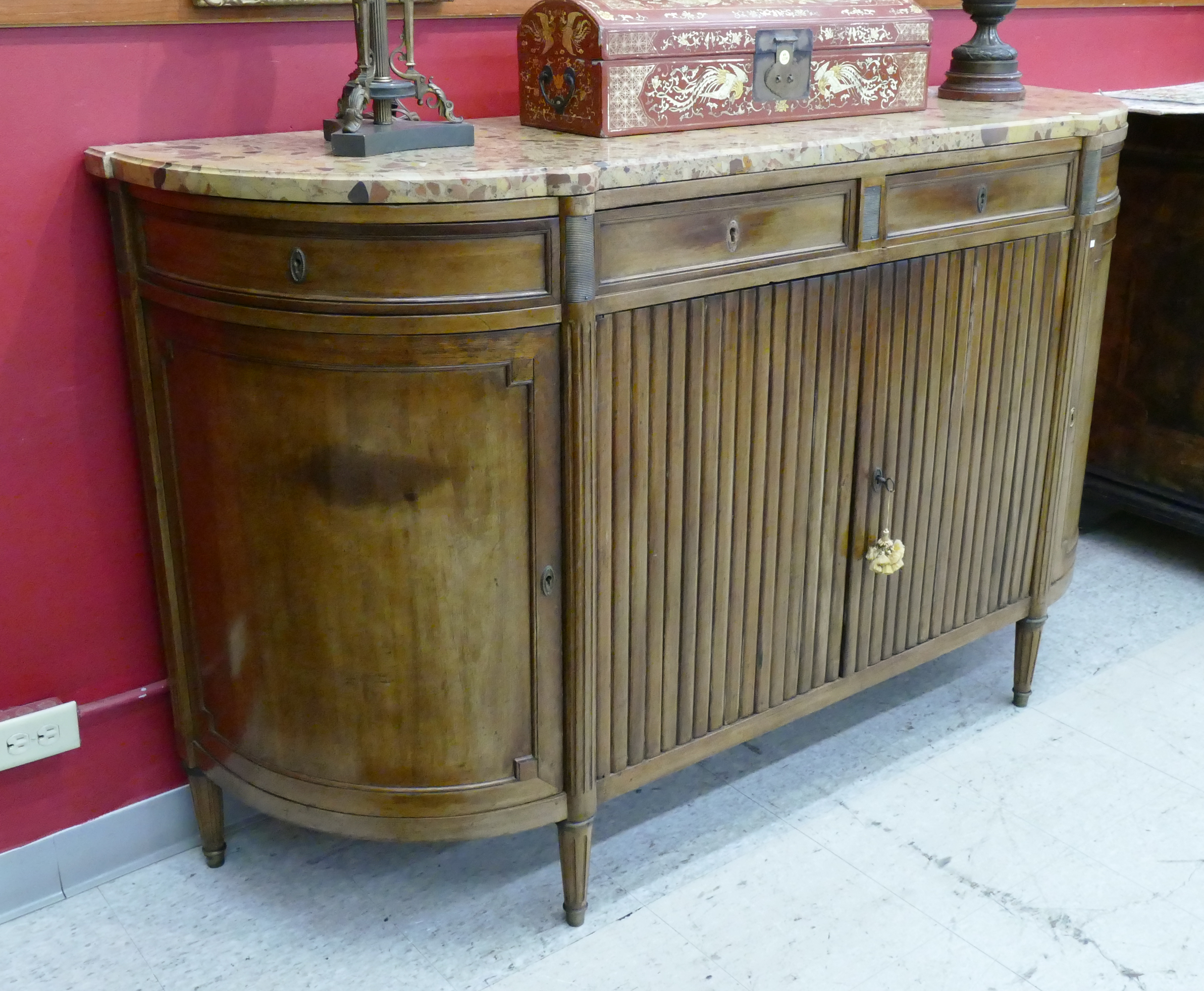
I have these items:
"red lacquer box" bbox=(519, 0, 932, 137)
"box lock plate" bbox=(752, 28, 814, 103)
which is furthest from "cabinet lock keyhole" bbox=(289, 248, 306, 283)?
"box lock plate" bbox=(752, 28, 814, 103)

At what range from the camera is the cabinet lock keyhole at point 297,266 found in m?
1.48

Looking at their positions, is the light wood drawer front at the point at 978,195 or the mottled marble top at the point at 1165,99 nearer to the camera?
the light wood drawer front at the point at 978,195

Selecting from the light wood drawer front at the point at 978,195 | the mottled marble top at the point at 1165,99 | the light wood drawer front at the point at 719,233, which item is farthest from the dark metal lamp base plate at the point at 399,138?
the mottled marble top at the point at 1165,99

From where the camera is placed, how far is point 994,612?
2361mm

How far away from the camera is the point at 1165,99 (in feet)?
9.36

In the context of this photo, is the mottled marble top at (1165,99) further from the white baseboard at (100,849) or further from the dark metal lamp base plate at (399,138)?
the white baseboard at (100,849)

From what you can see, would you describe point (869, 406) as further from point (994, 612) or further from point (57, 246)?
point (57, 246)

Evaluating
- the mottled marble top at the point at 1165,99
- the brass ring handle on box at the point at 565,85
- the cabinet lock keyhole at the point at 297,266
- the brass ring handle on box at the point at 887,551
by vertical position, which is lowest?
the brass ring handle on box at the point at 887,551

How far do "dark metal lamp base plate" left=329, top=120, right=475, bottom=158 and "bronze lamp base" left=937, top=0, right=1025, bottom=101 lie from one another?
1044mm

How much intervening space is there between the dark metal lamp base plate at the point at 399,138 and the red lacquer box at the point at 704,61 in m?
0.21

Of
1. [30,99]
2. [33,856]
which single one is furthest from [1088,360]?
[33,856]

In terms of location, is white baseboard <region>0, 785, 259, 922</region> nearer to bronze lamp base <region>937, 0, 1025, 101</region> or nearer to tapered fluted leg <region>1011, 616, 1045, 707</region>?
tapered fluted leg <region>1011, 616, 1045, 707</region>

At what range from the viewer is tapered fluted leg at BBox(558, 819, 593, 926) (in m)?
1.82

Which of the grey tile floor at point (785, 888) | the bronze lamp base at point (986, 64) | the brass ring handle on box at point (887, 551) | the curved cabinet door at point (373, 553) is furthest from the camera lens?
the bronze lamp base at point (986, 64)
